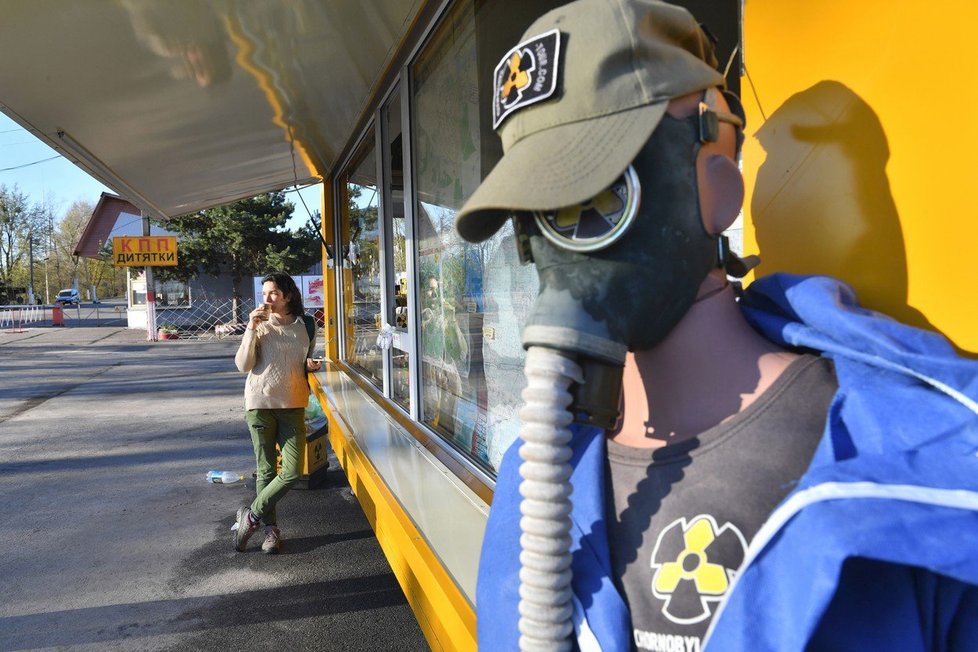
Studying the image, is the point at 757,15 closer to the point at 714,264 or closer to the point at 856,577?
the point at 714,264

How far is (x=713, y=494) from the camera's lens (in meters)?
0.77

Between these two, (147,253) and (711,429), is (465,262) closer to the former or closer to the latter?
(711,429)

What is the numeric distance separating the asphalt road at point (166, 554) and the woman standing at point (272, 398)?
261mm

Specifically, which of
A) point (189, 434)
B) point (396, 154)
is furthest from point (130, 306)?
point (396, 154)

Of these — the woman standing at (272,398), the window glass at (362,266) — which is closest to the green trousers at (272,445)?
the woman standing at (272,398)

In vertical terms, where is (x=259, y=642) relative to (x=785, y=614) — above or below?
below

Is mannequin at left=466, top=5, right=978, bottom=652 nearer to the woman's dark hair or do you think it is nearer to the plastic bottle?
the woman's dark hair

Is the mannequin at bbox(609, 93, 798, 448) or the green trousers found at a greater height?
the mannequin at bbox(609, 93, 798, 448)

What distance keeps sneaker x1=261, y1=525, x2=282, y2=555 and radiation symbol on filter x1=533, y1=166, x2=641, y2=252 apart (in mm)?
3590

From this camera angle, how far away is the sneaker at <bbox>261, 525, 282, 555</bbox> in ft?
12.4

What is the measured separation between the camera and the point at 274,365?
12.7 feet

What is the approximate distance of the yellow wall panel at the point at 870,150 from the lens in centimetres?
83

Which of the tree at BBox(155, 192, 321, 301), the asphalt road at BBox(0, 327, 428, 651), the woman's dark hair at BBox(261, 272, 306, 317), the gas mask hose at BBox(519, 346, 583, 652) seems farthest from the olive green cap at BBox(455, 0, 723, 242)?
the tree at BBox(155, 192, 321, 301)

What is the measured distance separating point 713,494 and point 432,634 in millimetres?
1305
